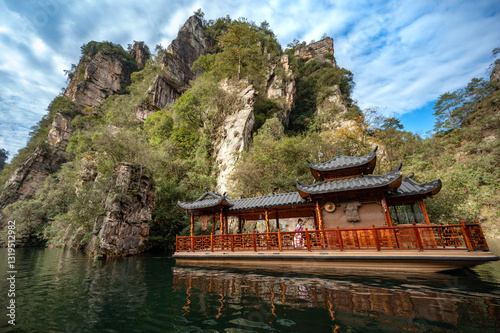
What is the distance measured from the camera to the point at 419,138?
22938 mm

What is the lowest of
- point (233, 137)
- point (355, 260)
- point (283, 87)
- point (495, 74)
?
point (355, 260)

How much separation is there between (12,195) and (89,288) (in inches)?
1590

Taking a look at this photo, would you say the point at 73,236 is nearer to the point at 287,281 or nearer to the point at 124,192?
the point at 124,192

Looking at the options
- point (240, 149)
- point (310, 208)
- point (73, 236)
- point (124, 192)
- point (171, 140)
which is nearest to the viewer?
point (310, 208)

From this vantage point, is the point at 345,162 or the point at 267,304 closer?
the point at 267,304

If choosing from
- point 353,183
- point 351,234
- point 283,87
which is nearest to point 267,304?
point 351,234

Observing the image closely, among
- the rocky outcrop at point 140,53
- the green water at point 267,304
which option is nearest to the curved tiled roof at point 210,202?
the green water at point 267,304

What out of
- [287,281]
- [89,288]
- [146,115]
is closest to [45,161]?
[146,115]

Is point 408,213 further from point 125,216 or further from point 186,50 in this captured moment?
point 186,50

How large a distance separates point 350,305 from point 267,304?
173cm

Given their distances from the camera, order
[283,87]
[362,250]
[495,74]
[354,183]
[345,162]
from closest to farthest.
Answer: [362,250] < [354,183] < [345,162] < [495,74] < [283,87]

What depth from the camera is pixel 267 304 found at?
440 centimetres

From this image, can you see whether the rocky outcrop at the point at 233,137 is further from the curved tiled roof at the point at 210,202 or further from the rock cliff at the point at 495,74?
the rock cliff at the point at 495,74

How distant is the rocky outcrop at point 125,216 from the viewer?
45.8 ft
